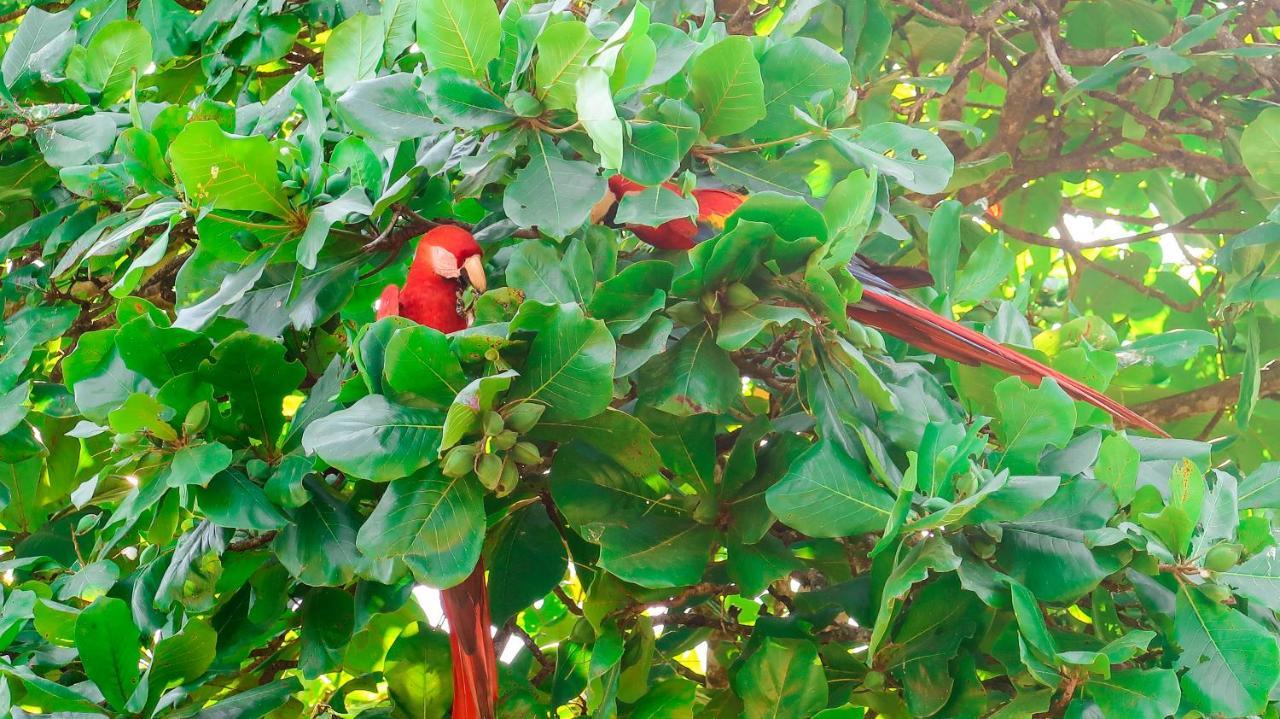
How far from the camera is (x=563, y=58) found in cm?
88

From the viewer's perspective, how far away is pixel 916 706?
981 mm

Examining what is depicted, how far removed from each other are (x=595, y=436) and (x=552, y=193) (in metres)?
0.20

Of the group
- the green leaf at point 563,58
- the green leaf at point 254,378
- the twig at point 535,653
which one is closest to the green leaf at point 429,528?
the green leaf at point 254,378

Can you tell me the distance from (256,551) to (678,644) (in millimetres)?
459

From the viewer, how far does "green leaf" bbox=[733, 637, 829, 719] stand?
39.0 inches

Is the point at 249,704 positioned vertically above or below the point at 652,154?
below

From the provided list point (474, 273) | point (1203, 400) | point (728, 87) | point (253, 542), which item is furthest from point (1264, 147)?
point (253, 542)

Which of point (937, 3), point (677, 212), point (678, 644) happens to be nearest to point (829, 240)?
point (677, 212)

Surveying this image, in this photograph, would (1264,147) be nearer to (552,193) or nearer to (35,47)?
(552,193)

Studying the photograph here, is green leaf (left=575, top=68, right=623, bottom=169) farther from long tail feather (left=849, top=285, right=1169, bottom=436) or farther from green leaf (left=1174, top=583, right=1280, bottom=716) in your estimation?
green leaf (left=1174, top=583, right=1280, bottom=716)

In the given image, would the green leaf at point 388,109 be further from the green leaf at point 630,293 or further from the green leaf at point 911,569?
the green leaf at point 911,569

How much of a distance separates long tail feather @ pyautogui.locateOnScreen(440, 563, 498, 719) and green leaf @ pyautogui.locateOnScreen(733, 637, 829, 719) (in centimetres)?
23

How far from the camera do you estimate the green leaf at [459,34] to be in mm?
911

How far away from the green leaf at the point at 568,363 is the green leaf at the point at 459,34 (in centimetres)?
23
